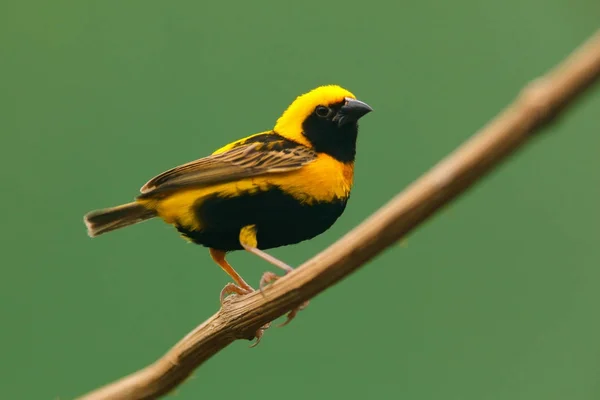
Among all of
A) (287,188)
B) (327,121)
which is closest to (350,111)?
(327,121)

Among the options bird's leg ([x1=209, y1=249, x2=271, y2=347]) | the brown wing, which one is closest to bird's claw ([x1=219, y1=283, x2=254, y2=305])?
bird's leg ([x1=209, y1=249, x2=271, y2=347])

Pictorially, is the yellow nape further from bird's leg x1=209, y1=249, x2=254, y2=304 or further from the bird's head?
bird's leg x1=209, y1=249, x2=254, y2=304

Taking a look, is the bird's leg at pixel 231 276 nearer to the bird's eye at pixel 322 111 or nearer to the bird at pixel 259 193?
the bird at pixel 259 193

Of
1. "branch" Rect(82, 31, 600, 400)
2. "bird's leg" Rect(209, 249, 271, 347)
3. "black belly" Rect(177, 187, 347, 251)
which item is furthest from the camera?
"bird's leg" Rect(209, 249, 271, 347)

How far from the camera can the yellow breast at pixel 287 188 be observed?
5.39 feet

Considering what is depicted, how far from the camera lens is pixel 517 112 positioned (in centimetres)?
85

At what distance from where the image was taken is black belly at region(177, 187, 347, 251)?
63.6 inches

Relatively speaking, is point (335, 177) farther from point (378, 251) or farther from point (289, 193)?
point (378, 251)

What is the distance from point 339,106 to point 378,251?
0.80m

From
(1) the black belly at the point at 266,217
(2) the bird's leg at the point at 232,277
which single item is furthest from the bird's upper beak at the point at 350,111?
(2) the bird's leg at the point at 232,277

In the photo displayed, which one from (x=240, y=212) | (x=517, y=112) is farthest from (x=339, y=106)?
(x=517, y=112)

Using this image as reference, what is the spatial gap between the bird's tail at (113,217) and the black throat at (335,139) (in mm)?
448

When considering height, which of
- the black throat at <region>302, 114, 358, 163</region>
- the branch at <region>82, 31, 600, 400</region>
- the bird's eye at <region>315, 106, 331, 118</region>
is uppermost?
the bird's eye at <region>315, 106, 331, 118</region>

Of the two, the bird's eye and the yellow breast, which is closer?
the yellow breast
